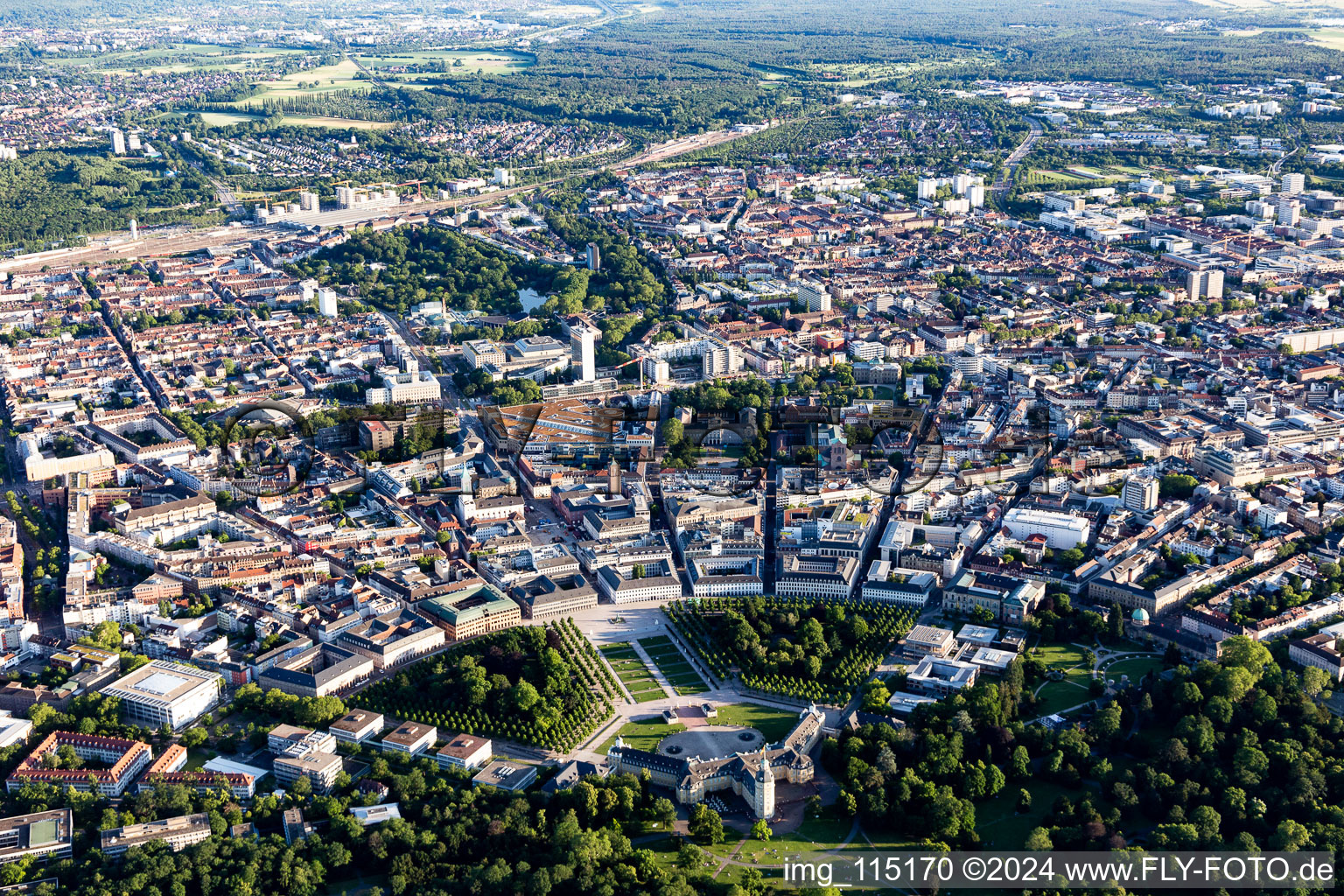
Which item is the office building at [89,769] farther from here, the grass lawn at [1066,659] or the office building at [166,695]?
the grass lawn at [1066,659]

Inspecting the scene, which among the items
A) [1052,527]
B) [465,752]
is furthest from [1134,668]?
[465,752]

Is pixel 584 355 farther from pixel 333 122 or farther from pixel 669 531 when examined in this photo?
pixel 333 122

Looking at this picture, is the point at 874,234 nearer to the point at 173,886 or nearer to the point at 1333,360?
the point at 1333,360

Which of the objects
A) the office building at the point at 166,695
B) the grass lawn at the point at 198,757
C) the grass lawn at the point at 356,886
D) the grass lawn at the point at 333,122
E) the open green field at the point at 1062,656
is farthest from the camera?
the grass lawn at the point at 333,122

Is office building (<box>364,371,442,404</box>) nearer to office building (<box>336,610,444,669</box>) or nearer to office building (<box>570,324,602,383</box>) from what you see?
office building (<box>570,324,602,383</box>)

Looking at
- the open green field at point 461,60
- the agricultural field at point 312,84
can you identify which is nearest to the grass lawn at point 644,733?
the agricultural field at point 312,84

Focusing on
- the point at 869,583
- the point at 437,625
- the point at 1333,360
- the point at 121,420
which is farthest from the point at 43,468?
the point at 1333,360
